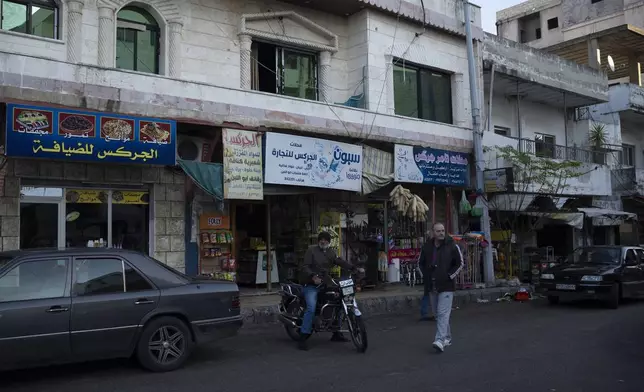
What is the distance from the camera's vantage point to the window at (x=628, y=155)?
88.7 ft

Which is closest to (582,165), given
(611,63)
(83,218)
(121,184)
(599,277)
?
(611,63)

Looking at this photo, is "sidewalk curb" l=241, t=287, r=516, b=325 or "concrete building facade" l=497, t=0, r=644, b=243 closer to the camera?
"sidewalk curb" l=241, t=287, r=516, b=325

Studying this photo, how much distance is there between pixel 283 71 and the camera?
14523mm

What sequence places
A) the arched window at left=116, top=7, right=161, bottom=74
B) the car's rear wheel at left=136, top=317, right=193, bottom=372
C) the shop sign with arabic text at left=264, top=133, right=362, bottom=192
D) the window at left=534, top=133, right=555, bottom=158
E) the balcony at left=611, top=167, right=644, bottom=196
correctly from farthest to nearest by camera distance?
the balcony at left=611, top=167, right=644, bottom=196
the window at left=534, top=133, right=555, bottom=158
the shop sign with arabic text at left=264, top=133, right=362, bottom=192
the arched window at left=116, top=7, right=161, bottom=74
the car's rear wheel at left=136, top=317, right=193, bottom=372

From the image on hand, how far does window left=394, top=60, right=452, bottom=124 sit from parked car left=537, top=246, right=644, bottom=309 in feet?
18.8

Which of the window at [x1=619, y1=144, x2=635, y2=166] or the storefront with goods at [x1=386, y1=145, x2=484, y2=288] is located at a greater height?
the window at [x1=619, y1=144, x2=635, y2=166]

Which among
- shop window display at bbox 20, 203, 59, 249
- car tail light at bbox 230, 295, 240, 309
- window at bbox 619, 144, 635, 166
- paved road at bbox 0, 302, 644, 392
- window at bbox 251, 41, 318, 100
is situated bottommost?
paved road at bbox 0, 302, 644, 392

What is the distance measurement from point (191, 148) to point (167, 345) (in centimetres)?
642

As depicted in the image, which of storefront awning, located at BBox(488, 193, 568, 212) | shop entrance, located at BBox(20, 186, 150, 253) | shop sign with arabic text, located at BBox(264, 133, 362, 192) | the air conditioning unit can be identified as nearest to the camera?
shop entrance, located at BBox(20, 186, 150, 253)

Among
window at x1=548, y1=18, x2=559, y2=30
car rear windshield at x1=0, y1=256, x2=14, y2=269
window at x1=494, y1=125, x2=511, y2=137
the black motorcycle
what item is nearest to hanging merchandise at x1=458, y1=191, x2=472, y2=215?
window at x1=494, y1=125, x2=511, y2=137

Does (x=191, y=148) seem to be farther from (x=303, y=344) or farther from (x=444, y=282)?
(x=444, y=282)

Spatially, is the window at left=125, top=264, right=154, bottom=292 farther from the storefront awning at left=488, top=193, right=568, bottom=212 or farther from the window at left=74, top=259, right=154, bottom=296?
the storefront awning at left=488, top=193, right=568, bottom=212

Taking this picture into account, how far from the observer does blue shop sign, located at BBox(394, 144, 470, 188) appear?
1523 centimetres

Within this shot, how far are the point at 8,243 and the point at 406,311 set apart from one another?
809 centimetres
